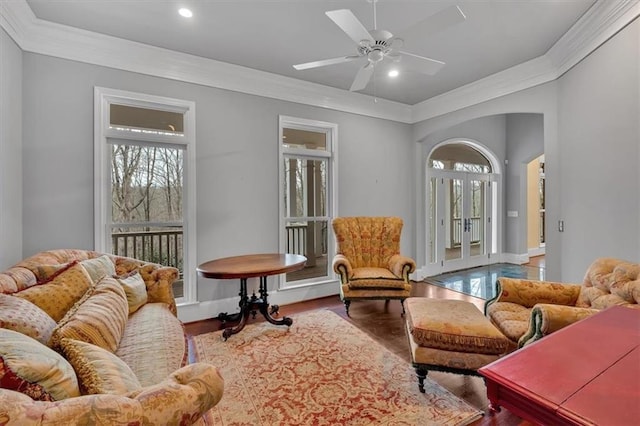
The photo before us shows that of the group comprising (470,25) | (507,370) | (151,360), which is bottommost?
(151,360)

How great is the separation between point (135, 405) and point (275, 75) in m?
3.68

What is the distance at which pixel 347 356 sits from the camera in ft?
8.25

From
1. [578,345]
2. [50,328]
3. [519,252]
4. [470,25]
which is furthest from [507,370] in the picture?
[519,252]

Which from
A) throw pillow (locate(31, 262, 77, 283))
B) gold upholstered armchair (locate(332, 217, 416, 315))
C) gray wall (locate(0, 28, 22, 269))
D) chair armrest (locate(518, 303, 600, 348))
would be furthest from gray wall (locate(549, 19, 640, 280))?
gray wall (locate(0, 28, 22, 269))

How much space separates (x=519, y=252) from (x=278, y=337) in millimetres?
6024

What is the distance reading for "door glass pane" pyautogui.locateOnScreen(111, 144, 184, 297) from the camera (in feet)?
10.2

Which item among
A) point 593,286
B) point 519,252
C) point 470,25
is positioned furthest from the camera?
point 519,252

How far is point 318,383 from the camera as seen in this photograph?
7.00 ft

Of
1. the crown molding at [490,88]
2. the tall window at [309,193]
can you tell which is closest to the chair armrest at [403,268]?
the tall window at [309,193]

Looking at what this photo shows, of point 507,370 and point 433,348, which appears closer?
point 507,370

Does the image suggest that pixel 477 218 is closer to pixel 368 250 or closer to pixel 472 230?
pixel 472 230

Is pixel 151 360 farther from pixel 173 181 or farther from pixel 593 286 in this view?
pixel 593 286

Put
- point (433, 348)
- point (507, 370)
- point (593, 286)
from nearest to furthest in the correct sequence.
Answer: point (507, 370) → point (433, 348) → point (593, 286)

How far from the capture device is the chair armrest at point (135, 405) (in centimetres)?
69
